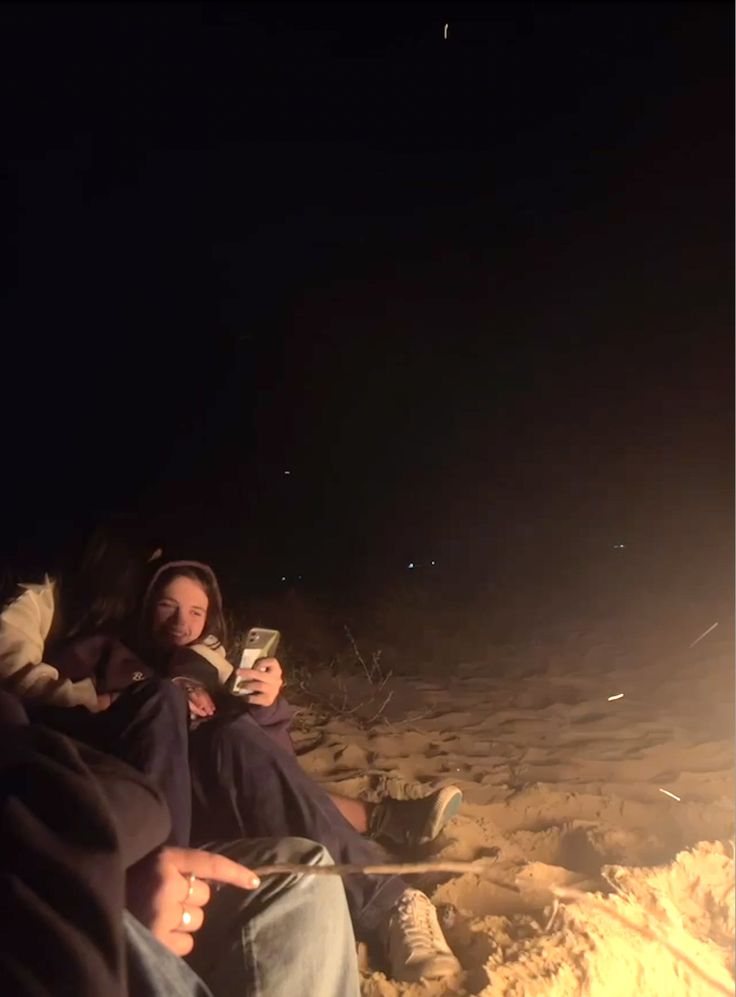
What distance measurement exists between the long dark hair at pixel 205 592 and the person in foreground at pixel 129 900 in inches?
9.9

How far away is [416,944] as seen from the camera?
1.36 metres

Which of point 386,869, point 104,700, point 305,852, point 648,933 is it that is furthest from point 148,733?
point 648,933

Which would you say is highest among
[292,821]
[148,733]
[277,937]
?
[148,733]

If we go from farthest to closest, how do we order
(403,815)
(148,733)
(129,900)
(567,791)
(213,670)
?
(567,791), (403,815), (213,670), (148,733), (129,900)

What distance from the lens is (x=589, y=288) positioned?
2.39 meters

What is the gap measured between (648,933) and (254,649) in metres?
0.88

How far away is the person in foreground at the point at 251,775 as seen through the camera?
4.22ft

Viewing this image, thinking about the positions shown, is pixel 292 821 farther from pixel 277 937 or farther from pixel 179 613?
pixel 179 613

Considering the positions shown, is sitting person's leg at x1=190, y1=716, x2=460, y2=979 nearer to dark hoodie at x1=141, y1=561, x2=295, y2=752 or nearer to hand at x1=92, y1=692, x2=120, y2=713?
dark hoodie at x1=141, y1=561, x2=295, y2=752

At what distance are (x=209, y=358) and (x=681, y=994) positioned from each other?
1649mm

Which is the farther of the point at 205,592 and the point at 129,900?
the point at 205,592

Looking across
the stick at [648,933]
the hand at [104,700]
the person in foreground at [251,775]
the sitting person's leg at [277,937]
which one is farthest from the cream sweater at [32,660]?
the stick at [648,933]

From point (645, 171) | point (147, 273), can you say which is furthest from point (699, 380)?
point (147, 273)

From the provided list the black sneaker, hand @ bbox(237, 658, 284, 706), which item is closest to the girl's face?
hand @ bbox(237, 658, 284, 706)
